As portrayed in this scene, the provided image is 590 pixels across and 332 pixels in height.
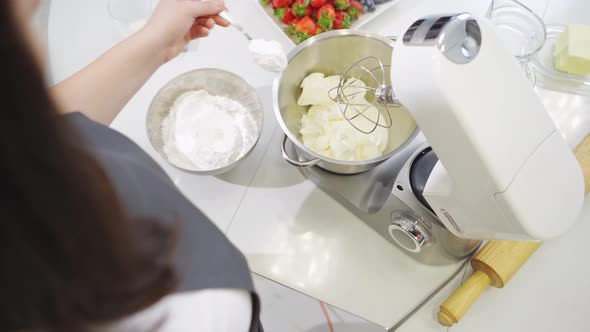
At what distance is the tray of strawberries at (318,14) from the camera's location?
0.87 meters

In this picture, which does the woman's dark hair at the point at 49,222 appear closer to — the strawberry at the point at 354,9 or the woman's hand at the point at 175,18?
the woman's hand at the point at 175,18

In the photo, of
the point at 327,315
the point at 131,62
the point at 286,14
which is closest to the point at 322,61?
the point at 286,14

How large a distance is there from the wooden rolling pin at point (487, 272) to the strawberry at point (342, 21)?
498mm

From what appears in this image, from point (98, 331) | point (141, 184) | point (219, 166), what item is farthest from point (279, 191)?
point (98, 331)

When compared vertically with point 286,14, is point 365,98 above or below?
below

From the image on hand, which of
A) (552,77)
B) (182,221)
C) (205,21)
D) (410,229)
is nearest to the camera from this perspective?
(182,221)

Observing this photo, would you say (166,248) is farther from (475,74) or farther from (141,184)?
(475,74)

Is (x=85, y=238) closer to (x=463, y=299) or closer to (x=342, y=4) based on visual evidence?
(x=463, y=299)

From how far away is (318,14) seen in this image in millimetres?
879

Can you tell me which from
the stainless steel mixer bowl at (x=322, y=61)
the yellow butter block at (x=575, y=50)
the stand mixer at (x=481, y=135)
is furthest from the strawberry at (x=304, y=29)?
the yellow butter block at (x=575, y=50)

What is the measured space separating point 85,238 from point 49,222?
22 millimetres

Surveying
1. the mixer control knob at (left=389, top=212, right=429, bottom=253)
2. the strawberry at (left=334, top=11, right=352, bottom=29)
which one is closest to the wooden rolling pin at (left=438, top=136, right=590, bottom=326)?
the mixer control knob at (left=389, top=212, right=429, bottom=253)

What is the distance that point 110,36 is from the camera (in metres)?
0.93

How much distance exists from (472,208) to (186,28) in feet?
1.65
